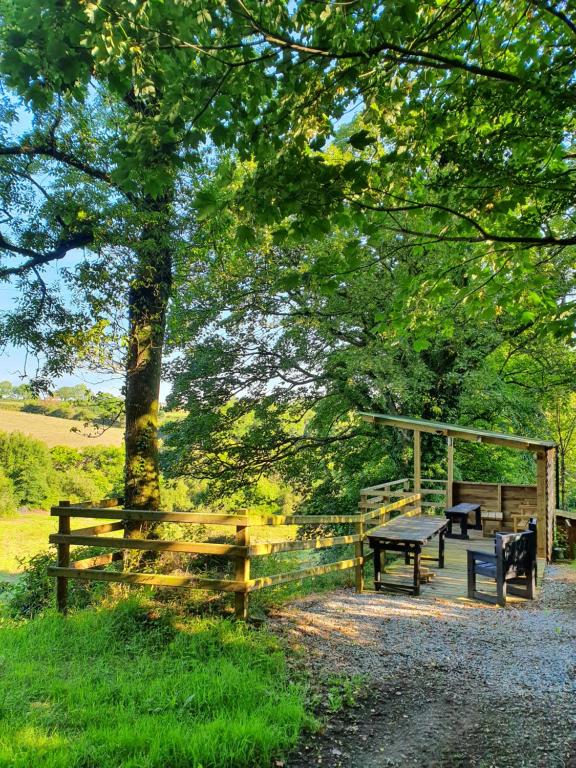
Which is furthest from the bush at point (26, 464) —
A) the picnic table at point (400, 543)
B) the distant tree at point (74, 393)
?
the picnic table at point (400, 543)

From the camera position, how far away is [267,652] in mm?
4355

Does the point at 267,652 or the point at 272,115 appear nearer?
the point at 272,115

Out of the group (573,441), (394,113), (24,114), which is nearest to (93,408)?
(24,114)

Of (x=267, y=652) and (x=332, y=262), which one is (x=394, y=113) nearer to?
(x=332, y=262)

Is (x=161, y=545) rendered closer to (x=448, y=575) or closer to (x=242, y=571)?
(x=242, y=571)

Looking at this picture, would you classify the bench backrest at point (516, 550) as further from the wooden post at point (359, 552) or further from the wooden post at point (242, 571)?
the wooden post at point (242, 571)

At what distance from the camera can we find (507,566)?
7.15 meters

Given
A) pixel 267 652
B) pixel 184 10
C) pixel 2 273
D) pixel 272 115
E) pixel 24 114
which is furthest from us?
pixel 2 273

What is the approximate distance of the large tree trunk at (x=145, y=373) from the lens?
284 inches

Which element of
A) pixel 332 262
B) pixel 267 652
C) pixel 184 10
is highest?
pixel 184 10

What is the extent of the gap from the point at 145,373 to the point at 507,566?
20.0ft

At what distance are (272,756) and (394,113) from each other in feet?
15.5

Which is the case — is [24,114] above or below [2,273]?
above

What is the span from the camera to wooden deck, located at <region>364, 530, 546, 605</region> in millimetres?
7643
